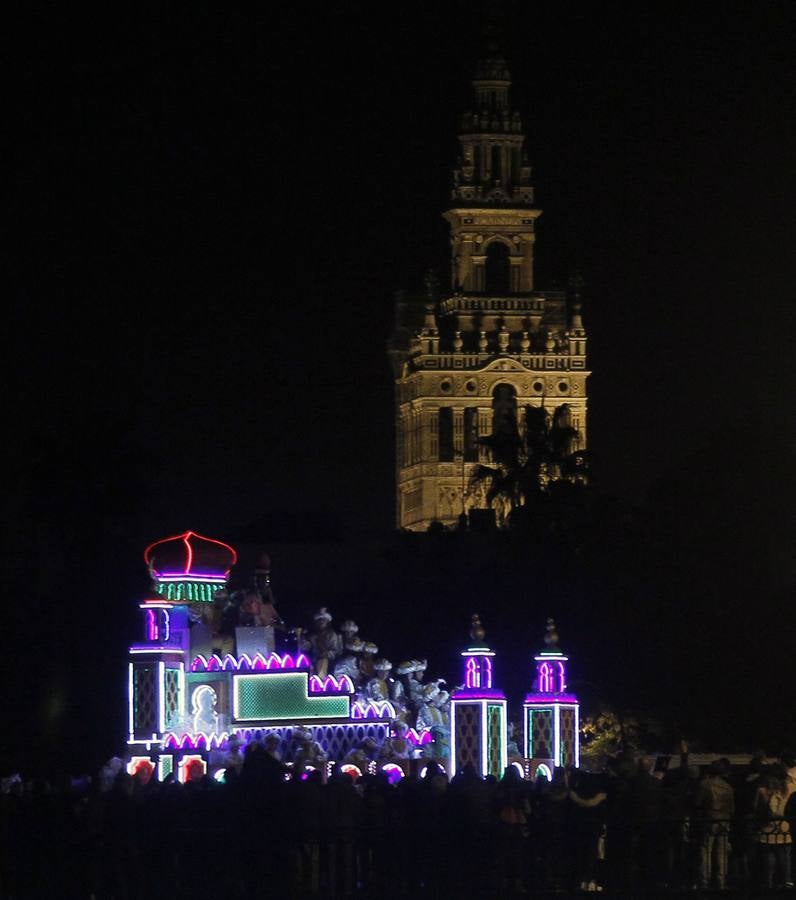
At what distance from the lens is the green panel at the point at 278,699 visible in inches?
2029

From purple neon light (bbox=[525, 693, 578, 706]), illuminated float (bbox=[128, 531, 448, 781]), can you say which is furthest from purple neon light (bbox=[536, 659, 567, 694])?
illuminated float (bbox=[128, 531, 448, 781])

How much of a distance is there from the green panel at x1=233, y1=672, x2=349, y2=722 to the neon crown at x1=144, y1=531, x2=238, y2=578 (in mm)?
1757

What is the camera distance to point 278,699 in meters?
51.8

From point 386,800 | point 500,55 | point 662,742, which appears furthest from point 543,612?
point 500,55

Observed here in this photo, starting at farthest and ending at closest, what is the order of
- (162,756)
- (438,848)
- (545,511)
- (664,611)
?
(545,511) → (664,611) → (162,756) → (438,848)

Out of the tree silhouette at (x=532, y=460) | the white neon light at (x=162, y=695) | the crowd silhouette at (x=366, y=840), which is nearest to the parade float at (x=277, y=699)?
the white neon light at (x=162, y=695)

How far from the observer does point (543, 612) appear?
8869 cm

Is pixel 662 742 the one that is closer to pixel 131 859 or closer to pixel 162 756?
pixel 162 756

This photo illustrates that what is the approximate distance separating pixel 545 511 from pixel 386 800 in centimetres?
6048

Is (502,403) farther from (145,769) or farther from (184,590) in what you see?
(145,769)

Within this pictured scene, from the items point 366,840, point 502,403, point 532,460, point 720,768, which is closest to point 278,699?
point 720,768

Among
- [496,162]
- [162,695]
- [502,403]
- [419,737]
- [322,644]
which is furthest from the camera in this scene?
[502,403]

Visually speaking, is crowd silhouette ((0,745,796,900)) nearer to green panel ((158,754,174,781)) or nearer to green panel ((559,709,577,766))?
green panel ((158,754,174,781))

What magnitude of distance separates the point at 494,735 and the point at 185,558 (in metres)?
5.77
